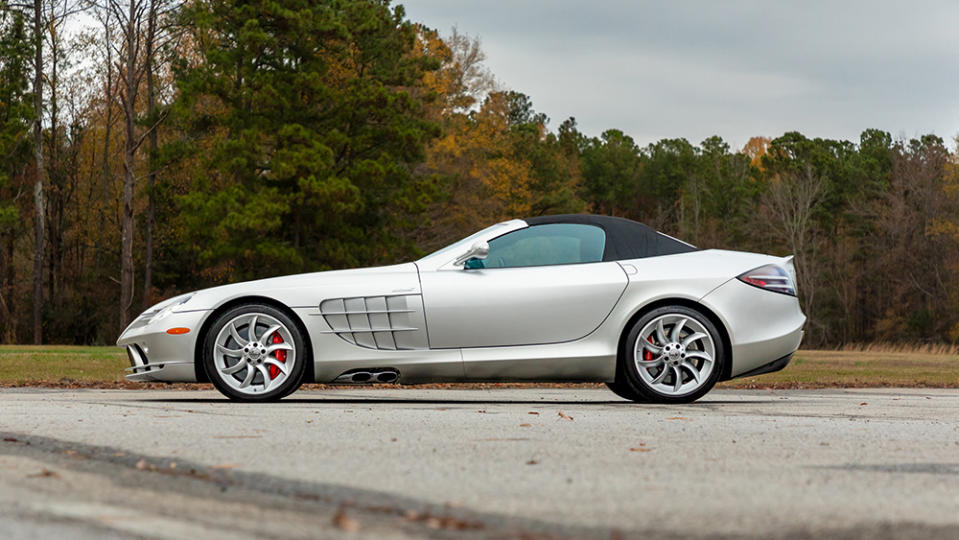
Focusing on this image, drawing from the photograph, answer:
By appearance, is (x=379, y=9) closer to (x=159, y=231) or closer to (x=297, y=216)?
(x=297, y=216)

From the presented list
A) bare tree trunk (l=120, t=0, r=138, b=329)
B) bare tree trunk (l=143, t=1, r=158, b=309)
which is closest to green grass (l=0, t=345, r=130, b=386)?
bare tree trunk (l=120, t=0, r=138, b=329)

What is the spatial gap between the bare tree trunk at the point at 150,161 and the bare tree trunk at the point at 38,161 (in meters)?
4.19

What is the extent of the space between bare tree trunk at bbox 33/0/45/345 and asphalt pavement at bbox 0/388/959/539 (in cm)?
3977

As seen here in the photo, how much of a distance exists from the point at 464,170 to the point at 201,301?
1582 inches

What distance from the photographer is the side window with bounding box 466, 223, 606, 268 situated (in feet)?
28.9

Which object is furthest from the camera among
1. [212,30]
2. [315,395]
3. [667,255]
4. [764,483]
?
[212,30]

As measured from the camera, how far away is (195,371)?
8.45 metres

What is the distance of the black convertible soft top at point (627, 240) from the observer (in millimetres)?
8938

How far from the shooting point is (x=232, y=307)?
859 centimetres

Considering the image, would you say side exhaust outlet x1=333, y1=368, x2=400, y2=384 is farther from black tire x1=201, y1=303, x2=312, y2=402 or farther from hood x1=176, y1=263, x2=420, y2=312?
hood x1=176, y1=263, x2=420, y2=312

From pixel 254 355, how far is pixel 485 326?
176 cm

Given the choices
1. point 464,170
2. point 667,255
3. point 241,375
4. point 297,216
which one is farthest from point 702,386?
point 464,170

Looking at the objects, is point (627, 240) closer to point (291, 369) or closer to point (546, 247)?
point (546, 247)

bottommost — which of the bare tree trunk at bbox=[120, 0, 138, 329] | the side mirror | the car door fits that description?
the car door
